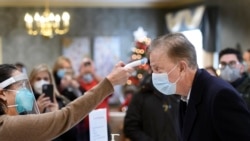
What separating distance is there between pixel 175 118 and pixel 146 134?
267 millimetres

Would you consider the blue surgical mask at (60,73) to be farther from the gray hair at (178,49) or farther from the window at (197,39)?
the window at (197,39)

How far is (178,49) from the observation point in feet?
6.83

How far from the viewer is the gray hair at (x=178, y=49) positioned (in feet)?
6.81

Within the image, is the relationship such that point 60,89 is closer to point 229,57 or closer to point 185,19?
point 229,57

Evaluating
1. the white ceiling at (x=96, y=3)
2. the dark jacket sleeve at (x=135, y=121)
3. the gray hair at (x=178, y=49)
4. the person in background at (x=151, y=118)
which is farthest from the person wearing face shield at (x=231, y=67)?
the white ceiling at (x=96, y=3)

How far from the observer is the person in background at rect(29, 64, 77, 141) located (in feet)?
10.8

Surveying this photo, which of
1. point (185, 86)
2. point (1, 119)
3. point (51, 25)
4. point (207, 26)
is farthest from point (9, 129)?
point (207, 26)

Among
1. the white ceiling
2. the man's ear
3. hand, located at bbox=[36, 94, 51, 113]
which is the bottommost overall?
hand, located at bbox=[36, 94, 51, 113]

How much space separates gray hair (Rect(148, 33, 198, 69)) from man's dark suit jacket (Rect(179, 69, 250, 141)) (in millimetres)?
80

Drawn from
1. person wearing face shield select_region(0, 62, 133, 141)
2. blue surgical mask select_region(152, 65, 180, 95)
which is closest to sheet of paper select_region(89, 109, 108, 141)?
person wearing face shield select_region(0, 62, 133, 141)

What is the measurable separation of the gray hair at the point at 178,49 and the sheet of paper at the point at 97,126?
1.86 ft

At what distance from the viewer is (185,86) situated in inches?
82.4

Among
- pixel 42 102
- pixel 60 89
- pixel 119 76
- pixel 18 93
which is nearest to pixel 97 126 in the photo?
pixel 119 76

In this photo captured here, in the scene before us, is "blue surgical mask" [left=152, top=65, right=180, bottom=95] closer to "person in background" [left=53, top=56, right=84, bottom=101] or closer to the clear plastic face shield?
the clear plastic face shield
